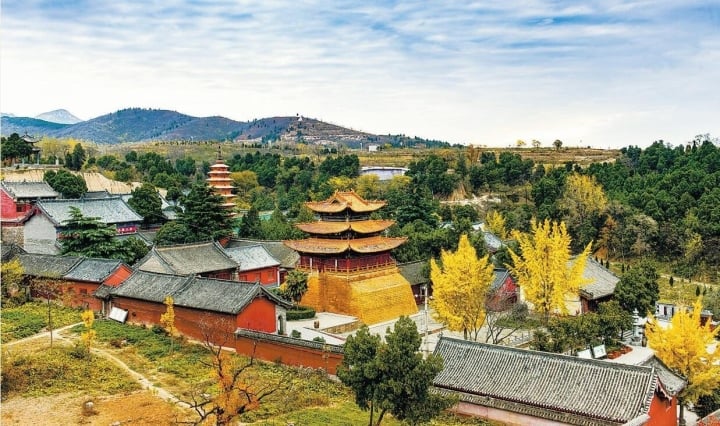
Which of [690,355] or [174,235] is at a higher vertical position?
[174,235]

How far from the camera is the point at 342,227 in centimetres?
3566

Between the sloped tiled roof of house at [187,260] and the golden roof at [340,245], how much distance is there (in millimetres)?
4207

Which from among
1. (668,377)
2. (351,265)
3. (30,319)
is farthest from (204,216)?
(668,377)

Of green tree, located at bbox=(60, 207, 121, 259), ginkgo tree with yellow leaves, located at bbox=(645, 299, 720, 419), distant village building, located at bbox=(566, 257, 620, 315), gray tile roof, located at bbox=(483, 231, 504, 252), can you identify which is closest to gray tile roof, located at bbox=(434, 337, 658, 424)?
ginkgo tree with yellow leaves, located at bbox=(645, 299, 720, 419)

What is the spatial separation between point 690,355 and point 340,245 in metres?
17.9

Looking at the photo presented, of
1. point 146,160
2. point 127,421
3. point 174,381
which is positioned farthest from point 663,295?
point 146,160

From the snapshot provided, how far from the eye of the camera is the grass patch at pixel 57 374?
21.0 meters

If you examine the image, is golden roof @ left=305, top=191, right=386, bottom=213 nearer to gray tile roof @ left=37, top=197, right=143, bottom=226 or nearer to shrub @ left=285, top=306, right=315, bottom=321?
shrub @ left=285, top=306, right=315, bottom=321

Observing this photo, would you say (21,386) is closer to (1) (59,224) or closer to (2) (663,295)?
(1) (59,224)

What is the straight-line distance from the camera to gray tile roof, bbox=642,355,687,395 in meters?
20.8

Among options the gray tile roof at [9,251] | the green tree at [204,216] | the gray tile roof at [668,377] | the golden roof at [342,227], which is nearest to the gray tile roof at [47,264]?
the gray tile roof at [9,251]

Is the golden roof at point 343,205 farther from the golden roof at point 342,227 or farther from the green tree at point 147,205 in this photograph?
the green tree at point 147,205

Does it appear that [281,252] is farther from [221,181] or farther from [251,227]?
[221,181]

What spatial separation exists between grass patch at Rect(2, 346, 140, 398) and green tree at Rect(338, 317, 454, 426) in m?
8.50
